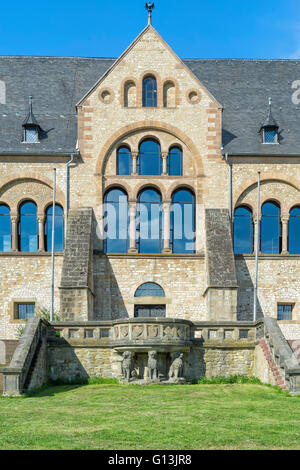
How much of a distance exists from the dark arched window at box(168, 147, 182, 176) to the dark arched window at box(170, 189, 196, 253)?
913mm

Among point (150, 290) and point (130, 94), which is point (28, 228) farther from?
point (130, 94)

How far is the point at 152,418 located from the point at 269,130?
73.9 ft

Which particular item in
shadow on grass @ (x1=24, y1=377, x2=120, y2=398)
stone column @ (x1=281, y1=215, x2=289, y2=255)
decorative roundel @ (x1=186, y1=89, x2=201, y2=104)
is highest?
decorative roundel @ (x1=186, y1=89, x2=201, y2=104)

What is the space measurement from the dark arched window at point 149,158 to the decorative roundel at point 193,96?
261 cm

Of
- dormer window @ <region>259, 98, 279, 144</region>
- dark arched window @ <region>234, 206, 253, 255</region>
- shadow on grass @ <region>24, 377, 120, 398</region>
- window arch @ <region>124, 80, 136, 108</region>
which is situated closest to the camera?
shadow on grass @ <region>24, 377, 120, 398</region>

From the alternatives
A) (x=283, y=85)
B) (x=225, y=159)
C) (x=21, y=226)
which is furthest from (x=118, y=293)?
(x=283, y=85)

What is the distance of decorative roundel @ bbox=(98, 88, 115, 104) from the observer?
118 feet

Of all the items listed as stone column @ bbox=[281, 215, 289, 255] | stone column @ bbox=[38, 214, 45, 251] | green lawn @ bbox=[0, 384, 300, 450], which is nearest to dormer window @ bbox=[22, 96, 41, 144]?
stone column @ bbox=[38, 214, 45, 251]

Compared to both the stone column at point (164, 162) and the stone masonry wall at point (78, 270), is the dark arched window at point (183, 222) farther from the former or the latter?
the stone masonry wall at point (78, 270)

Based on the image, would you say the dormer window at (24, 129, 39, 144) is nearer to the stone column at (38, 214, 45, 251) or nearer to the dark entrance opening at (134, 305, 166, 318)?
the stone column at (38, 214, 45, 251)

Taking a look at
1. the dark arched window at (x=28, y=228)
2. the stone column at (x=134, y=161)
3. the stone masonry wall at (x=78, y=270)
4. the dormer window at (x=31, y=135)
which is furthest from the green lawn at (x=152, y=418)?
the dormer window at (x=31, y=135)

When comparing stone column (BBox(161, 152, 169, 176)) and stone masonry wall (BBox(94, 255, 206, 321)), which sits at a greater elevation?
stone column (BBox(161, 152, 169, 176))

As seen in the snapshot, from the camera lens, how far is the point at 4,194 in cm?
3581

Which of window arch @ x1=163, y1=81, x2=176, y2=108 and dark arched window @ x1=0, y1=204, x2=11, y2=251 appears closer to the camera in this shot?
dark arched window @ x1=0, y1=204, x2=11, y2=251
